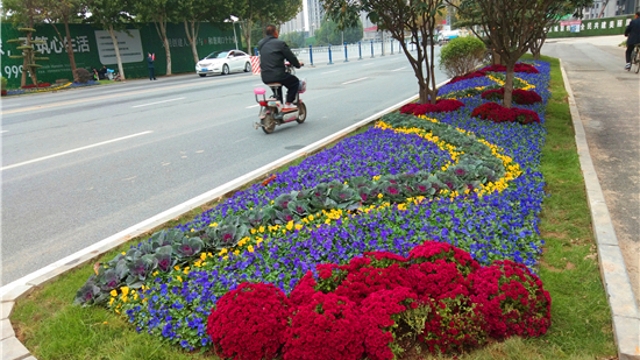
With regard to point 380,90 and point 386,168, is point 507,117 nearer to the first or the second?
point 386,168

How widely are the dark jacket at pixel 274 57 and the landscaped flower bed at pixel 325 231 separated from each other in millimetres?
3682

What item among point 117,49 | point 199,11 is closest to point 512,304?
point 117,49

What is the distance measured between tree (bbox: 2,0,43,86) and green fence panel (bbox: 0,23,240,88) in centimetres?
120

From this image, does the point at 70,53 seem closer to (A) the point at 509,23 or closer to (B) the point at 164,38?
(B) the point at 164,38

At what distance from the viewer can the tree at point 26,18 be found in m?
26.1

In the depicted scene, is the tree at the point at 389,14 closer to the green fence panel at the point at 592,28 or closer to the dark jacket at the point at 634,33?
the dark jacket at the point at 634,33

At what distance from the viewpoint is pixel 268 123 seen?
9.78m

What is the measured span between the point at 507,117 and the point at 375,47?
47869 mm

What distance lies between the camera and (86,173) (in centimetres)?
727

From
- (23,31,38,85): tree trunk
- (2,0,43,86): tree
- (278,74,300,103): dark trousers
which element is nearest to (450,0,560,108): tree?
(278,74,300,103): dark trousers

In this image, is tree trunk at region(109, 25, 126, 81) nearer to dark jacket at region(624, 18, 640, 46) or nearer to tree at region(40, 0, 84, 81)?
tree at region(40, 0, 84, 81)

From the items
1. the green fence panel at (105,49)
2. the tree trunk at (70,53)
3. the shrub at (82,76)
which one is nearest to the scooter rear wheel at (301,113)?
the shrub at (82,76)

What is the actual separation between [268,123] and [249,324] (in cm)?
718

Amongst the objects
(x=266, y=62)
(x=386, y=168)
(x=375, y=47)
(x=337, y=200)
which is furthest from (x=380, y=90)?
(x=375, y=47)
